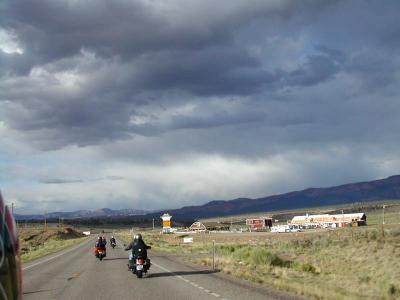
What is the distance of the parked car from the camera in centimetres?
341

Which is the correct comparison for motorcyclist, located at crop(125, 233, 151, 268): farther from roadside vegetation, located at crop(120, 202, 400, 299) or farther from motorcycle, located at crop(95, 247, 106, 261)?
motorcycle, located at crop(95, 247, 106, 261)

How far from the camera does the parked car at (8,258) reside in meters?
3.41

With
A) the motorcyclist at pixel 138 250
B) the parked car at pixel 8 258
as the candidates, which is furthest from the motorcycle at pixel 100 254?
the parked car at pixel 8 258

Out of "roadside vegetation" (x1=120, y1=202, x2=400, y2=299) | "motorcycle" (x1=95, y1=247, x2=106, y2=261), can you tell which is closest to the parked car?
"roadside vegetation" (x1=120, y1=202, x2=400, y2=299)

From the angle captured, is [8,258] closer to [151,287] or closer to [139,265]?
[151,287]

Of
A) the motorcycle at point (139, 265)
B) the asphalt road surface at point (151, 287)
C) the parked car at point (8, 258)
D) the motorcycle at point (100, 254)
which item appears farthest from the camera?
the motorcycle at point (100, 254)

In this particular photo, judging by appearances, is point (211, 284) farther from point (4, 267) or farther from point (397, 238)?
point (397, 238)

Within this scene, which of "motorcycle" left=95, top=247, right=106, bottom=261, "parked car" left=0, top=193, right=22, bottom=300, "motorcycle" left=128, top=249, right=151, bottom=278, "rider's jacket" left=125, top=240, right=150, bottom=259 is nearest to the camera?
"parked car" left=0, top=193, right=22, bottom=300

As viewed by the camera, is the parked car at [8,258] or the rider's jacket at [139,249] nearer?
the parked car at [8,258]

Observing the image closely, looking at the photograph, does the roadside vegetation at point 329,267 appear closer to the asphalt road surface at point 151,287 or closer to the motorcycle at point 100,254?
the asphalt road surface at point 151,287

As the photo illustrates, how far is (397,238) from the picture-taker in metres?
48.5

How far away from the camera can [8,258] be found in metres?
3.51

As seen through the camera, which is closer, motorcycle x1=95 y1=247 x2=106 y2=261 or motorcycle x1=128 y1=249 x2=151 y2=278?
motorcycle x1=128 y1=249 x2=151 y2=278

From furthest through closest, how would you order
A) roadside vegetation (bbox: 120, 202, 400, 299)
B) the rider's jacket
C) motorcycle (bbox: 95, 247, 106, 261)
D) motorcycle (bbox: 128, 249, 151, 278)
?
motorcycle (bbox: 95, 247, 106, 261), the rider's jacket, motorcycle (bbox: 128, 249, 151, 278), roadside vegetation (bbox: 120, 202, 400, 299)
